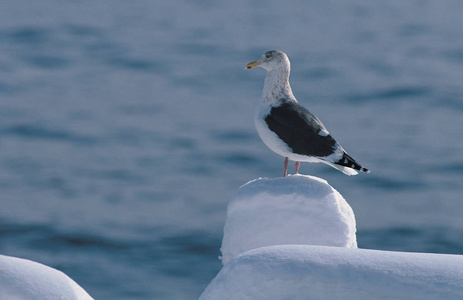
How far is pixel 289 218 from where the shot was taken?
25.5 feet

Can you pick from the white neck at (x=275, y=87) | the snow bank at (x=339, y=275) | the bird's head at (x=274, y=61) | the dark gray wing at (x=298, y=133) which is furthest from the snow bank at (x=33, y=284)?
the bird's head at (x=274, y=61)

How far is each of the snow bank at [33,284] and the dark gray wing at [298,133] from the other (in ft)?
10.8

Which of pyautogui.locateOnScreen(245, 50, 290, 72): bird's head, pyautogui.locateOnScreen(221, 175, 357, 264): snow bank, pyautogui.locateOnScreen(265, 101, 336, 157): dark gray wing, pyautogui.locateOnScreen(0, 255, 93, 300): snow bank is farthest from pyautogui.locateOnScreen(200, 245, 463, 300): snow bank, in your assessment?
pyautogui.locateOnScreen(245, 50, 290, 72): bird's head

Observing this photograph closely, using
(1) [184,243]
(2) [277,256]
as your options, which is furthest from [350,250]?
(1) [184,243]

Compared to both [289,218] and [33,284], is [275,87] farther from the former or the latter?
[33,284]

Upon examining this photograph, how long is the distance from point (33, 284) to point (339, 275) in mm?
1779

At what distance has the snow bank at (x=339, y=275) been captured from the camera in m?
5.53

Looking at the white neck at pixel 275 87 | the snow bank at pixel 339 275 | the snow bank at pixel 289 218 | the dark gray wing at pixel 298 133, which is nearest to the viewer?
the snow bank at pixel 339 275

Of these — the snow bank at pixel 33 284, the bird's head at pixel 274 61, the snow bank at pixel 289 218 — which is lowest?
the snow bank at pixel 33 284

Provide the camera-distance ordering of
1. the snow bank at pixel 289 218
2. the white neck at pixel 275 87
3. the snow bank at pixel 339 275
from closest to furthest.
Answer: the snow bank at pixel 339 275 < the snow bank at pixel 289 218 < the white neck at pixel 275 87

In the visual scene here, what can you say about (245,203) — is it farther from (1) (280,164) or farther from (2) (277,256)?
(1) (280,164)

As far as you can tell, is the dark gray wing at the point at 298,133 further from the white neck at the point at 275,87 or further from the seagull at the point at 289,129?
the white neck at the point at 275,87

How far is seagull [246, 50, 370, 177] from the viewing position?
339 inches

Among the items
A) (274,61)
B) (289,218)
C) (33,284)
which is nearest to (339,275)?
(33,284)
